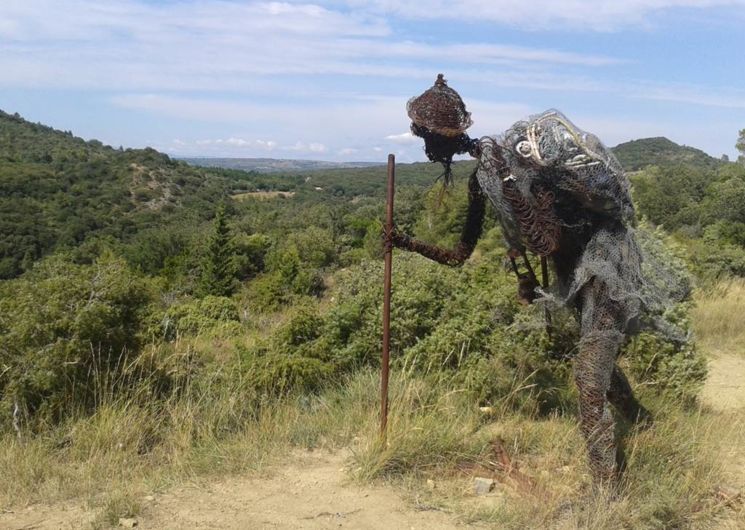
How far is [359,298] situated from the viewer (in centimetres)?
541

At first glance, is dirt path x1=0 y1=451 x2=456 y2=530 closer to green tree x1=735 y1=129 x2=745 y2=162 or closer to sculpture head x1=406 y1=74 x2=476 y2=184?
sculpture head x1=406 y1=74 x2=476 y2=184

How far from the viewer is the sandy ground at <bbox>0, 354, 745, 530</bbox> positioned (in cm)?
300

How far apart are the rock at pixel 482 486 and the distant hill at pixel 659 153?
175ft

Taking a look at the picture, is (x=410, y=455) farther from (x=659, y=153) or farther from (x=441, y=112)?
(x=659, y=153)

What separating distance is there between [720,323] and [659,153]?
61283 millimetres

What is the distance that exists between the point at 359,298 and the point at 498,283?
1.35m

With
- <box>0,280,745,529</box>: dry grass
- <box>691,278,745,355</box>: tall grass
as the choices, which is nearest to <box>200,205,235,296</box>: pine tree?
<box>691,278,745,355</box>: tall grass

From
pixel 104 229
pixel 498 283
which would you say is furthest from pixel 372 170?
pixel 498 283

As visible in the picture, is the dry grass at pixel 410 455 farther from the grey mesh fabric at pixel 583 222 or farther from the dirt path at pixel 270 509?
the grey mesh fabric at pixel 583 222

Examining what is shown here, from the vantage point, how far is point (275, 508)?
3146 millimetres

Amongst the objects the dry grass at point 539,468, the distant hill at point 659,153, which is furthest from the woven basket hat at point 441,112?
the distant hill at point 659,153

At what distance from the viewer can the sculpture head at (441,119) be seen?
319cm

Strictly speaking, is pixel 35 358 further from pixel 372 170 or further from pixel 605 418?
pixel 372 170

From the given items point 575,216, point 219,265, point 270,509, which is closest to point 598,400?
point 575,216
